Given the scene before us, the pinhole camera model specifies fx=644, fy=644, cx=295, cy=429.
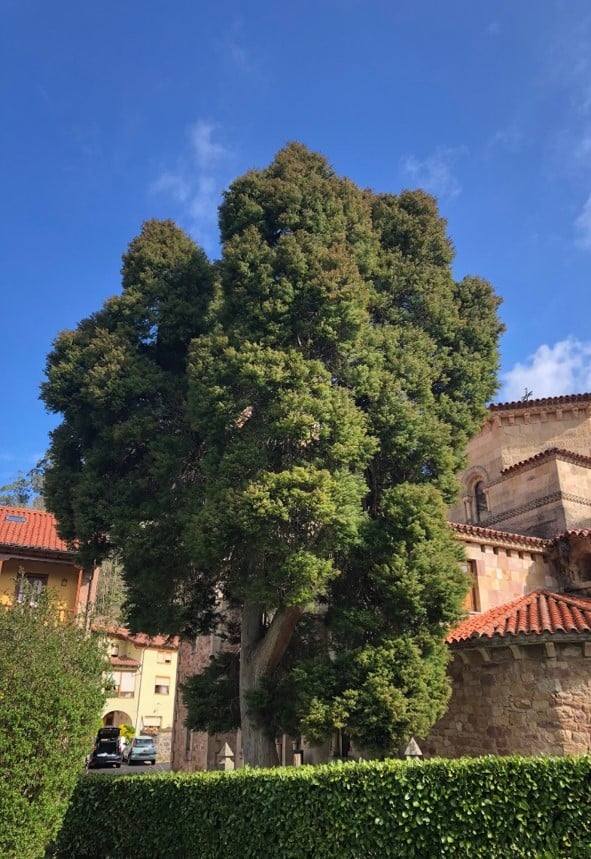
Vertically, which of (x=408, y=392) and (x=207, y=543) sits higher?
(x=408, y=392)

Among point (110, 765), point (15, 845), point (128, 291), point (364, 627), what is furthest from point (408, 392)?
point (110, 765)

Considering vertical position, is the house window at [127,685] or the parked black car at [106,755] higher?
the house window at [127,685]

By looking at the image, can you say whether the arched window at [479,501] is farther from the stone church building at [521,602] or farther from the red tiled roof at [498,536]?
the red tiled roof at [498,536]

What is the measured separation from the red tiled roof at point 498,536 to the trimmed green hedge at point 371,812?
8873 millimetres

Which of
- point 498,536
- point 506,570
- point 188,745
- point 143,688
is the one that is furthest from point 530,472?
point 143,688

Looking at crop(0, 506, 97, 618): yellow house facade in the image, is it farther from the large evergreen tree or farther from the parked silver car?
the parked silver car

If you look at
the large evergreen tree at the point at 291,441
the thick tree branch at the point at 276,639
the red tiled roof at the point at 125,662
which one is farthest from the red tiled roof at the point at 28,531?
the red tiled roof at the point at 125,662

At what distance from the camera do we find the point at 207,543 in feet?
40.7

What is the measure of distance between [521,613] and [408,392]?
18.6ft

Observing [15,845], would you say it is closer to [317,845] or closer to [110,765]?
[317,845]

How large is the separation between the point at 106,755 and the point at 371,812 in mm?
29764

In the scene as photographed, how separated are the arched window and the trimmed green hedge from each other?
15108mm

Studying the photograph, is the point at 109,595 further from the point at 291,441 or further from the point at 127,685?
the point at 291,441

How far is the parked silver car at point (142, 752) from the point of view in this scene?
35562 mm
